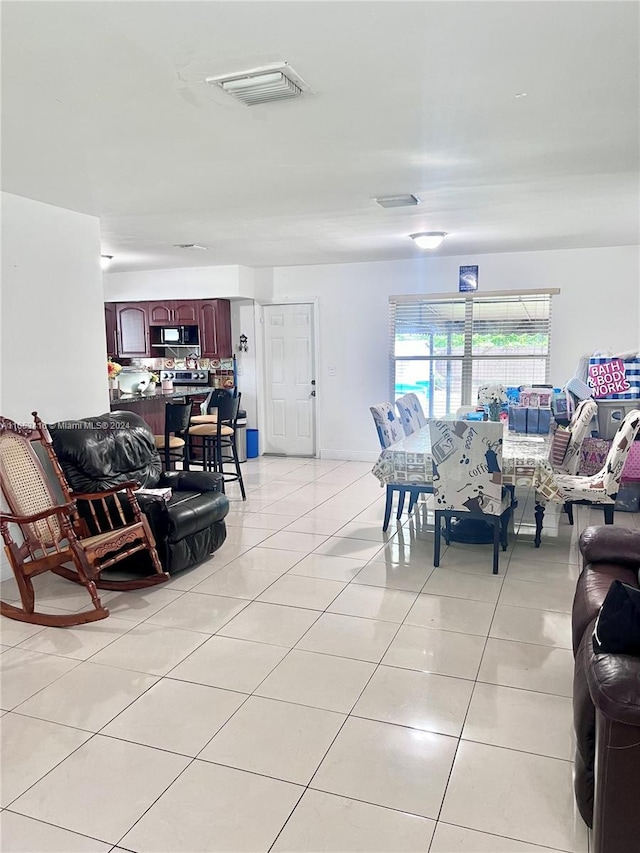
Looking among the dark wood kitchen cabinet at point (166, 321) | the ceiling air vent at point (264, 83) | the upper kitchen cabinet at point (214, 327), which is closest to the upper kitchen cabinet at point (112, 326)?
the dark wood kitchen cabinet at point (166, 321)

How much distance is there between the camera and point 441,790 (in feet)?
6.78

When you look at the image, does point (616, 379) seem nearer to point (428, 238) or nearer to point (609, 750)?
point (428, 238)

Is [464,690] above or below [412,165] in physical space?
below

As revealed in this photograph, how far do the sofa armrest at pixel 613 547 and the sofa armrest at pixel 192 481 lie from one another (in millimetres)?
2670

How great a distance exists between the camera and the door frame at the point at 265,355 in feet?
25.7

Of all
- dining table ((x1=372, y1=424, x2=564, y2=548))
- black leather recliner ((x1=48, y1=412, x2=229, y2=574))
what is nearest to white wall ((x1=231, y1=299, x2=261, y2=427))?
black leather recliner ((x1=48, y1=412, x2=229, y2=574))

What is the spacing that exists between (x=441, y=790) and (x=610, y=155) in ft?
10.4

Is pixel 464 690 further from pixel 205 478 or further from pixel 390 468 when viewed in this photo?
pixel 205 478

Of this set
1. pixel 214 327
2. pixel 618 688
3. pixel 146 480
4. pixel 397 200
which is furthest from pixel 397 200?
pixel 214 327

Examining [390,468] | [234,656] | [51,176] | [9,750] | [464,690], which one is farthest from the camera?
[390,468]

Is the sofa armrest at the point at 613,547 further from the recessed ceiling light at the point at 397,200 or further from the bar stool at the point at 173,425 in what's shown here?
the bar stool at the point at 173,425

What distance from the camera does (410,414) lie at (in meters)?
5.62

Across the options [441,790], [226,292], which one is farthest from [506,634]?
[226,292]

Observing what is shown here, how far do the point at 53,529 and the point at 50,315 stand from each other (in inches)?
60.6
